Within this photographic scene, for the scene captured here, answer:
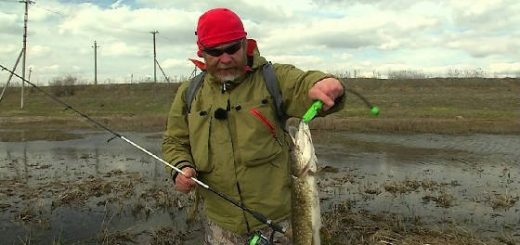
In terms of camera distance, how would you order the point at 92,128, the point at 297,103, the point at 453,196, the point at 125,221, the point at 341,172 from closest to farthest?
the point at 297,103, the point at 125,221, the point at 453,196, the point at 341,172, the point at 92,128

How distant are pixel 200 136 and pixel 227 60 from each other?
63 centimetres

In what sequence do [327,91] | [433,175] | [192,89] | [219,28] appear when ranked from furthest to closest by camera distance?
[433,175] < [192,89] < [219,28] < [327,91]

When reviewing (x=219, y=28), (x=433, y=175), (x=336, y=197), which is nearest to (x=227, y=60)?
(x=219, y=28)

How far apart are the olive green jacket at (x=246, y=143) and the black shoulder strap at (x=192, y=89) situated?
0.16 feet

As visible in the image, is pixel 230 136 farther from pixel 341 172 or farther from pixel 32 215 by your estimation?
pixel 341 172

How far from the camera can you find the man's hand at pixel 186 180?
369 centimetres

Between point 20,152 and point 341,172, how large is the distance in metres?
13.4

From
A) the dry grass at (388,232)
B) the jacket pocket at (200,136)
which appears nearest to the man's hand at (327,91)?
the jacket pocket at (200,136)

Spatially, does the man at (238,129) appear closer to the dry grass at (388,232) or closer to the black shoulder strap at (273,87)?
the black shoulder strap at (273,87)

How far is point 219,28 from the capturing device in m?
3.43

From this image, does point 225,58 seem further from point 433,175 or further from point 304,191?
point 433,175

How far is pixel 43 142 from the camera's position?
942 inches

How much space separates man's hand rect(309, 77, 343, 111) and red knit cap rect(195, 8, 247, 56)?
0.75 m

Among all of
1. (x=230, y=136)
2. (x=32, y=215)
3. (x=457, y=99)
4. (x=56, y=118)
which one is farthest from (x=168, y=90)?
(x=230, y=136)
